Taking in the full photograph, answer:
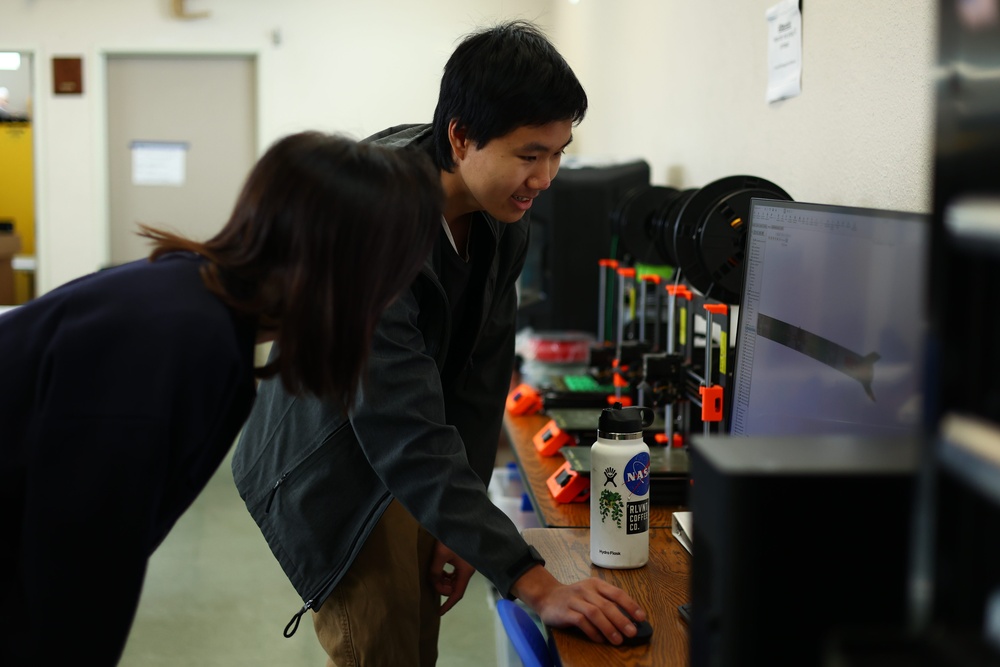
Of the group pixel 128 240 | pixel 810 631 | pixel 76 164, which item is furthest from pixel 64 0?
pixel 810 631

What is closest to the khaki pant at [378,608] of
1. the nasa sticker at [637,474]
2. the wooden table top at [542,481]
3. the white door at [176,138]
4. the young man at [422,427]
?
the young man at [422,427]

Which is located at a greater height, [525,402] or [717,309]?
[717,309]

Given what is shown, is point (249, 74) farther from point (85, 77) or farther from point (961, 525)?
point (961, 525)

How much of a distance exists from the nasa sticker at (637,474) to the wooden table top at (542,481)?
309 mm

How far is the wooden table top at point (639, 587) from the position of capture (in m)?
1.12

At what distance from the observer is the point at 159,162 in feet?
20.7

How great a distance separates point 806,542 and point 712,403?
1.04 meters

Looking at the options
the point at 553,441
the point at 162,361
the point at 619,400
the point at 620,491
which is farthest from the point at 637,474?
the point at 619,400

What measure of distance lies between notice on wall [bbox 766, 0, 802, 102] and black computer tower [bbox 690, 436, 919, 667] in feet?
5.30

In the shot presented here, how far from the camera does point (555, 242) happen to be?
11.5 ft

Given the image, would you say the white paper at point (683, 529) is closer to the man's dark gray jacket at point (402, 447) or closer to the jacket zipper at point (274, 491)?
the man's dark gray jacket at point (402, 447)

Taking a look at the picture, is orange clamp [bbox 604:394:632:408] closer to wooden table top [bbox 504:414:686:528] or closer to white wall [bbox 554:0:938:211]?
wooden table top [bbox 504:414:686:528]

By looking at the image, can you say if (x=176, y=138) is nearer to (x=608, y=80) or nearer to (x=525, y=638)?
(x=608, y=80)

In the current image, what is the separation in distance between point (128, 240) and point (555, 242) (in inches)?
153
